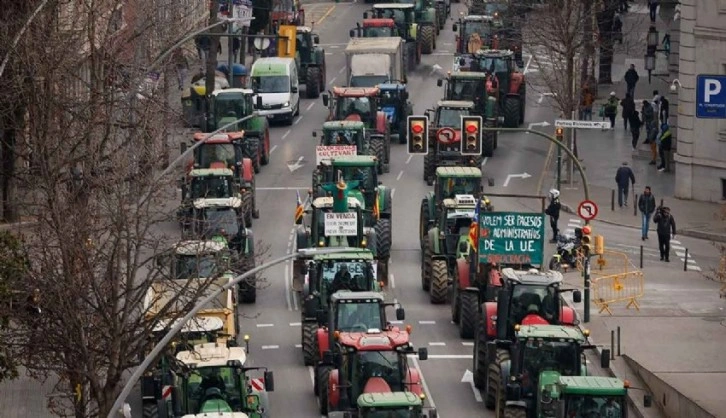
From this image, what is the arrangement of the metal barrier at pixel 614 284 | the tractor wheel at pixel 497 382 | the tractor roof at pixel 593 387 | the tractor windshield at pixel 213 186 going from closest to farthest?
the tractor roof at pixel 593 387 → the tractor wheel at pixel 497 382 → the metal barrier at pixel 614 284 → the tractor windshield at pixel 213 186

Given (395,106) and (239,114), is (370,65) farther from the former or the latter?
(239,114)

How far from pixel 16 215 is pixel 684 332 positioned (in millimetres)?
20615

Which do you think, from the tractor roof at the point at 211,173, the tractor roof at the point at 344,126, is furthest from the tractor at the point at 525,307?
the tractor roof at the point at 344,126

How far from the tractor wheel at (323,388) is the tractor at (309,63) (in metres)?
40.3

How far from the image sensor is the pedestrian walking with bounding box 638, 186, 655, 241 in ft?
202

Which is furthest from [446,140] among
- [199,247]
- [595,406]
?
[595,406]

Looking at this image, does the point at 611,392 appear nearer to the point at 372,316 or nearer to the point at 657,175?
the point at 372,316

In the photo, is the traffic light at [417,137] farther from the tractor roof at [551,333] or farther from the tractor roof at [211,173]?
the tractor roof at [551,333]

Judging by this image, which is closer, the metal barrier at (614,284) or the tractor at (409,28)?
the metal barrier at (614,284)

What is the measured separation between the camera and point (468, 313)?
50938 mm

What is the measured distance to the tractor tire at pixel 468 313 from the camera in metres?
50.7

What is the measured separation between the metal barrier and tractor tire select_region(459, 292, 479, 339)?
395cm

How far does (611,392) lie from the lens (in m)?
38.7

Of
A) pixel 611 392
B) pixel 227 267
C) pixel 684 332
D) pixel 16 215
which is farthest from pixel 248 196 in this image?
pixel 611 392
